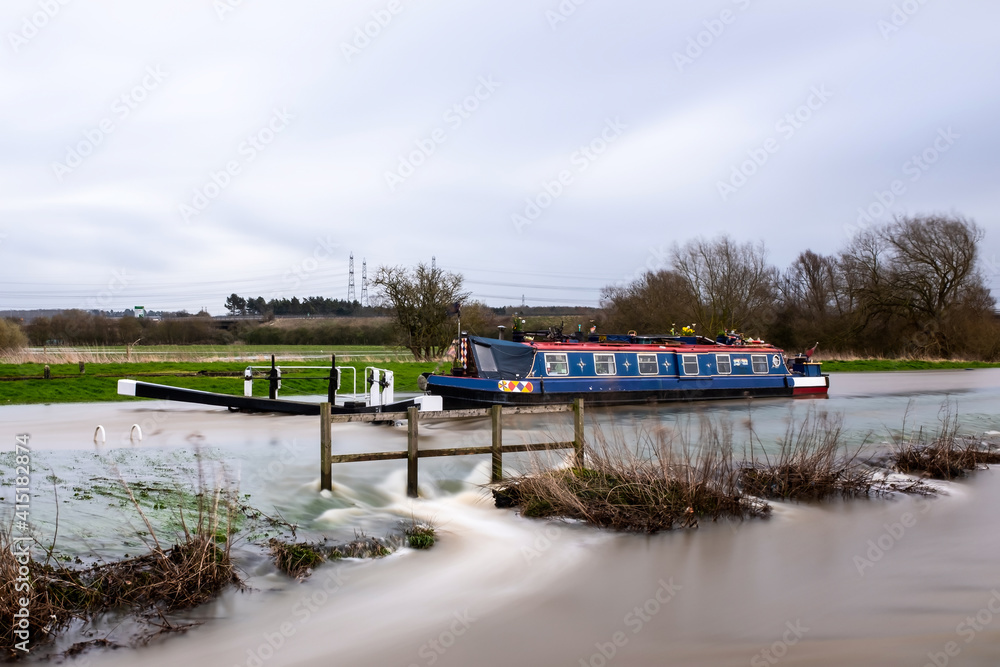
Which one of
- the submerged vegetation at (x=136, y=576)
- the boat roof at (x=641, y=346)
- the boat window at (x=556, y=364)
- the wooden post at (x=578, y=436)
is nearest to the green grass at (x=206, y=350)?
the boat roof at (x=641, y=346)

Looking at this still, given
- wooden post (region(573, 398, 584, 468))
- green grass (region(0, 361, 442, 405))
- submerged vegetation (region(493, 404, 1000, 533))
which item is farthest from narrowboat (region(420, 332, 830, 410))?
submerged vegetation (region(493, 404, 1000, 533))

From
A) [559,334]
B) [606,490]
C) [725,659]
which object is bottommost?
[725,659]

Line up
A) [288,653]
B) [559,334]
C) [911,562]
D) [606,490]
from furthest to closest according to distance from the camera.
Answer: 1. [559,334]
2. [606,490]
3. [911,562]
4. [288,653]

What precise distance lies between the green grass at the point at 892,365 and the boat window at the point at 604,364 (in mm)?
26402

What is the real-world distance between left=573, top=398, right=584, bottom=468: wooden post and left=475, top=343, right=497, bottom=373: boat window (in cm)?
987

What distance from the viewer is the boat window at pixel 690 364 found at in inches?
948

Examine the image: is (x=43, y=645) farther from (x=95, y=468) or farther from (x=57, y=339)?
(x=57, y=339)

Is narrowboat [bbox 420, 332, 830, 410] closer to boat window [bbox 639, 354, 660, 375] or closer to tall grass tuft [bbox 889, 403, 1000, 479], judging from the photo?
boat window [bbox 639, 354, 660, 375]

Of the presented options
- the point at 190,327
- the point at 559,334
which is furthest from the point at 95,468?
the point at 190,327

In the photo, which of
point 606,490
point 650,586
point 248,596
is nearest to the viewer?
point 248,596

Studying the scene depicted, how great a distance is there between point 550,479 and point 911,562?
388 centimetres

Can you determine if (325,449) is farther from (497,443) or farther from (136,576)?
(136,576)

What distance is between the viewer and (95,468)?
1113 centimetres

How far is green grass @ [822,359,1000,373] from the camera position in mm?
44531
